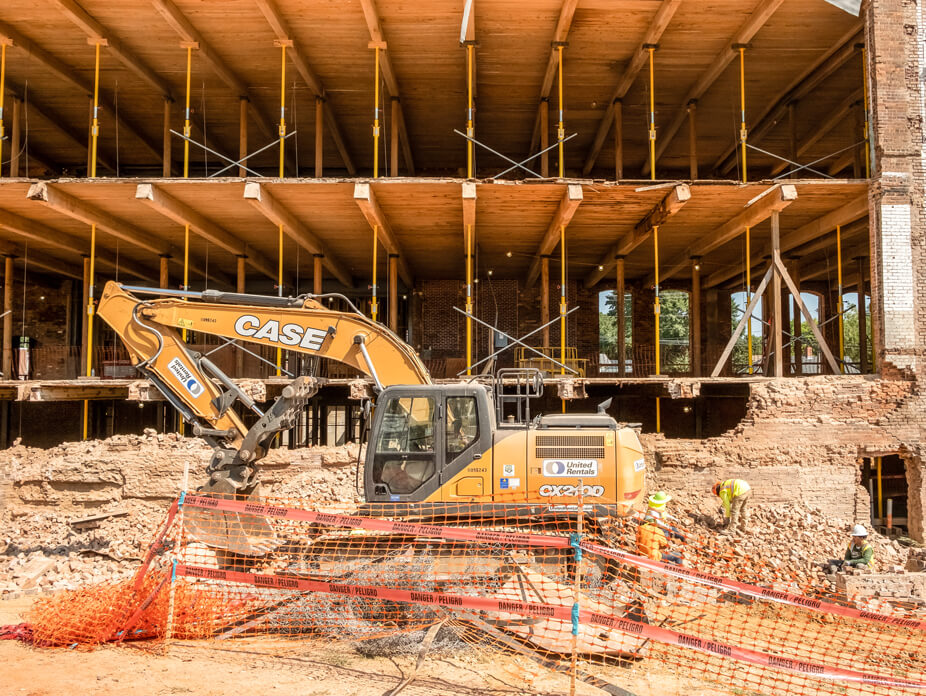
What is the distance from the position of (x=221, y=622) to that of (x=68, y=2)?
12353 mm

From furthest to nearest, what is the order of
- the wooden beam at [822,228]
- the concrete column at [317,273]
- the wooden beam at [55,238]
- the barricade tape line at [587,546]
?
the concrete column at [317,273], the wooden beam at [55,238], the wooden beam at [822,228], the barricade tape line at [587,546]

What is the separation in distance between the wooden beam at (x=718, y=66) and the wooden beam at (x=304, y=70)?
368 inches

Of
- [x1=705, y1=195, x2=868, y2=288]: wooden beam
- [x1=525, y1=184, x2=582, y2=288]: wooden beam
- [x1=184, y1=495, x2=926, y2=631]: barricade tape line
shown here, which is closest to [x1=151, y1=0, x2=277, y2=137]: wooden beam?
[x1=525, y1=184, x2=582, y2=288]: wooden beam

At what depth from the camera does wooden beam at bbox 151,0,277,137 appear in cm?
1250

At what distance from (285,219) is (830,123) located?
46.8 feet

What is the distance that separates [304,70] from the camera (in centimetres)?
1465

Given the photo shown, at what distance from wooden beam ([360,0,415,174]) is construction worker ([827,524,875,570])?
12834 mm

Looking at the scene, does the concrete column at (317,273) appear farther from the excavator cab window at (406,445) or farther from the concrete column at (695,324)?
the concrete column at (695,324)

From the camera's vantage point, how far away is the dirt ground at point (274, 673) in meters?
5.06

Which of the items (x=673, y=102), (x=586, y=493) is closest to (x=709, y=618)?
(x=586, y=493)

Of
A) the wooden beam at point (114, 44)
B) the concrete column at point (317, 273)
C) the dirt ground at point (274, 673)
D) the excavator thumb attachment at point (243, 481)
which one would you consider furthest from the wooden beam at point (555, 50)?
the dirt ground at point (274, 673)

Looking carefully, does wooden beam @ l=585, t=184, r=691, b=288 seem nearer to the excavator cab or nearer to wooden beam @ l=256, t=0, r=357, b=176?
the excavator cab

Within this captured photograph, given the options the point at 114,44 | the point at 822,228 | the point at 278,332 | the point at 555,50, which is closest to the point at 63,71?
the point at 114,44

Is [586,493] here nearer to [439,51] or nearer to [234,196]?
[234,196]
